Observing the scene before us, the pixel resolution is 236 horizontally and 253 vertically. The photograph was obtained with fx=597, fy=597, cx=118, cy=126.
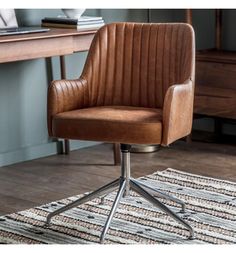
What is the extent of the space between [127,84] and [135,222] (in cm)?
62

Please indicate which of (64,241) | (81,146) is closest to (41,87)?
(81,146)

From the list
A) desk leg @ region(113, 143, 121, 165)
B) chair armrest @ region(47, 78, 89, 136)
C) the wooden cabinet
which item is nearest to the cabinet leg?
desk leg @ region(113, 143, 121, 165)

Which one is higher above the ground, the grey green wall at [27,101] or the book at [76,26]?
the book at [76,26]

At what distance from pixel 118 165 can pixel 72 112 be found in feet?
3.49

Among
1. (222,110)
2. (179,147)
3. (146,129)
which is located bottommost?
(179,147)

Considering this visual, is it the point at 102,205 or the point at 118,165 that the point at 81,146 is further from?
the point at 102,205

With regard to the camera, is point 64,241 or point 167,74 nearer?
point 64,241

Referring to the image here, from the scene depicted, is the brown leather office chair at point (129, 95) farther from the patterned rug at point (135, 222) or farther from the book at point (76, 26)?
the book at point (76, 26)

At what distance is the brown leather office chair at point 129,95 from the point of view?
223 cm

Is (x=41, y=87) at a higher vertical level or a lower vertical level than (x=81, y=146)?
higher

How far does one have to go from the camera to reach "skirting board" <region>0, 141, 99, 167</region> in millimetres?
3508

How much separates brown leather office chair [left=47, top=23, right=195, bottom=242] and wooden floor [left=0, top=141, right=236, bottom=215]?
395 mm

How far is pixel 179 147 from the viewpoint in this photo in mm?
3852

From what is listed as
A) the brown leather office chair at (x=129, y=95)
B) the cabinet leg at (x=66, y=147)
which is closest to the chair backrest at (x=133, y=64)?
the brown leather office chair at (x=129, y=95)
